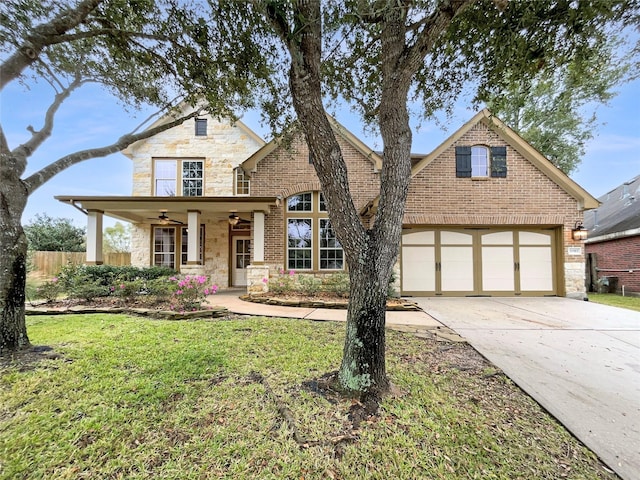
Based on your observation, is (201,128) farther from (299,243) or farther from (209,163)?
(299,243)

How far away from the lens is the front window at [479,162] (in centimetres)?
932

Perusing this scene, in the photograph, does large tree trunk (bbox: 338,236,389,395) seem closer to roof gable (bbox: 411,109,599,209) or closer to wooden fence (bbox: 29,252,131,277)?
roof gable (bbox: 411,109,599,209)

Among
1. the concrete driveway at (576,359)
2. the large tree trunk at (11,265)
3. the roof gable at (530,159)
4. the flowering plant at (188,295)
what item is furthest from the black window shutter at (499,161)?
the large tree trunk at (11,265)

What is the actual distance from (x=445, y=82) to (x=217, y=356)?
5.77 meters

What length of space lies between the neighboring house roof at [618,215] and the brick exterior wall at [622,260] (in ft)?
1.30

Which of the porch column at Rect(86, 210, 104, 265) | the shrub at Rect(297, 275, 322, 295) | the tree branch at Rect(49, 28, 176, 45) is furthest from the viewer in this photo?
the porch column at Rect(86, 210, 104, 265)

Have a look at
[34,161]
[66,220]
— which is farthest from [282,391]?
[66,220]

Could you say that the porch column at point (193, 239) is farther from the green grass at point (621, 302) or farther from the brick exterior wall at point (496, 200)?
the green grass at point (621, 302)

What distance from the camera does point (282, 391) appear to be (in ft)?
9.63

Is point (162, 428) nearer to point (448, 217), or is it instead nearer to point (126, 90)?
point (126, 90)

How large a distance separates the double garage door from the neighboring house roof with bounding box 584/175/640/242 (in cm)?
627

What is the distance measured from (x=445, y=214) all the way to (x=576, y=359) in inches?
229

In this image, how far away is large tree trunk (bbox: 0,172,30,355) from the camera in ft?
12.0

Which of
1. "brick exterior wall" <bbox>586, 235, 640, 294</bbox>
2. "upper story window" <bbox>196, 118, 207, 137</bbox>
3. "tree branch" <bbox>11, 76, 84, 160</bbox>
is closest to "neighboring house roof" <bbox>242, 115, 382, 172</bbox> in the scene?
"upper story window" <bbox>196, 118, 207, 137</bbox>
